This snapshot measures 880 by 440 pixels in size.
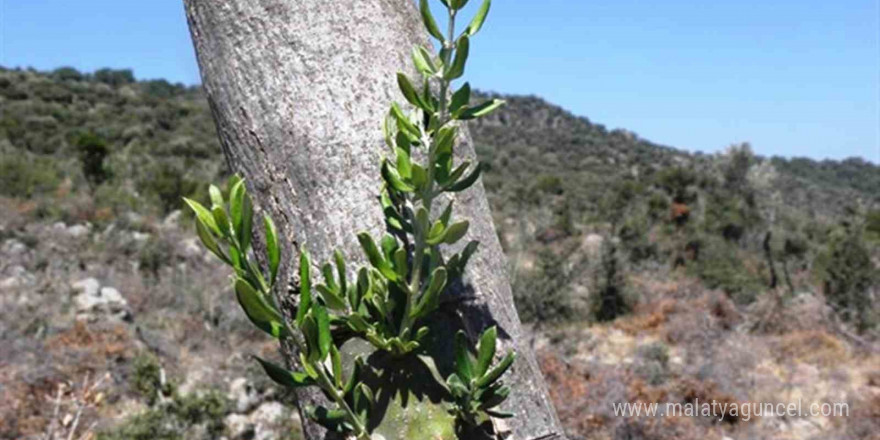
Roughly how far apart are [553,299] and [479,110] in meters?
9.44

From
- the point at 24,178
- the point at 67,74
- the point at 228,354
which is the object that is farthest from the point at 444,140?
the point at 67,74

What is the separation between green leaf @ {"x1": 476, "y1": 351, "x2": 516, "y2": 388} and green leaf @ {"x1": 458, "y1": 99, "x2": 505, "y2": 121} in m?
0.19

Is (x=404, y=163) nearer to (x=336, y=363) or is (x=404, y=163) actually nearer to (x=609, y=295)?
(x=336, y=363)

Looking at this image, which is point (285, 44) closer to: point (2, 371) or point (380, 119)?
point (380, 119)

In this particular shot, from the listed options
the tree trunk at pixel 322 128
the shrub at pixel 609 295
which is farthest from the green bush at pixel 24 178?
the tree trunk at pixel 322 128

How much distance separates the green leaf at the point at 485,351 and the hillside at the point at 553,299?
175cm

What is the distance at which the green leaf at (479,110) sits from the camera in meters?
0.59

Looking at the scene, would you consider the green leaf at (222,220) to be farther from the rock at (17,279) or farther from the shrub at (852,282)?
the shrub at (852,282)

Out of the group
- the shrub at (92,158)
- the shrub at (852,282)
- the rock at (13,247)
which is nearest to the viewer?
the rock at (13,247)

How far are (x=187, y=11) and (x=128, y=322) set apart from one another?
8016 mm

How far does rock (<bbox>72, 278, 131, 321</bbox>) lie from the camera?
7.77 m

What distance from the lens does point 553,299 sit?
9.86 meters

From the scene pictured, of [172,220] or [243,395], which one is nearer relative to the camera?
[243,395]

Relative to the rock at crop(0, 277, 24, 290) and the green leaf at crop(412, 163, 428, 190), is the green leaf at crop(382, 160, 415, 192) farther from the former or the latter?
the rock at crop(0, 277, 24, 290)
